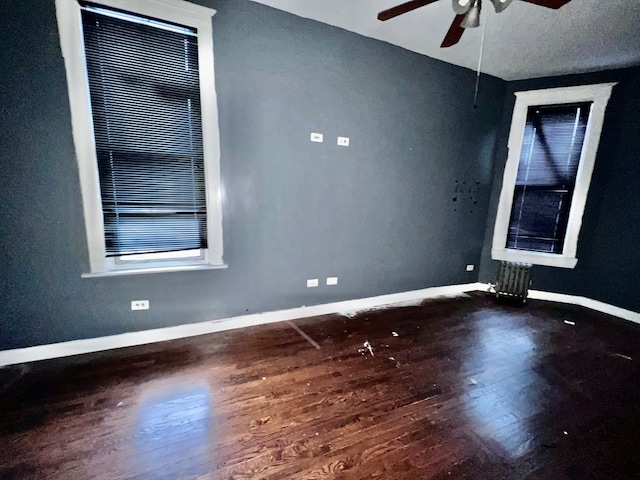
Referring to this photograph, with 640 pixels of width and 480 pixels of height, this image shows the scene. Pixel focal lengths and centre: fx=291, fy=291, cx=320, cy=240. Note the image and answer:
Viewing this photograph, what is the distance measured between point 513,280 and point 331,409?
326 cm

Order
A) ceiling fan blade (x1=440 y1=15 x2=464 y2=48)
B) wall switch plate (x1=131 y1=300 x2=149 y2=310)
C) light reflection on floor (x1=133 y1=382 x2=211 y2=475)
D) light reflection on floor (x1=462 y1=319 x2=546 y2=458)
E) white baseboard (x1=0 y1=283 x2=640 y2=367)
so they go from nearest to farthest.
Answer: light reflection on floor (x1=133 y1=382 x2=211 y2=475) → light reflection on floor (x1=462 y1=319 x2=546 y2=458) → ceiling fan blade (x1=440 y1=15 x2=464 y2=48) → white baseboard (x1=0 y1=283 x2=640 y2=367) → wall switch plate (x1=131 y1=300 x2=149 y2=310)

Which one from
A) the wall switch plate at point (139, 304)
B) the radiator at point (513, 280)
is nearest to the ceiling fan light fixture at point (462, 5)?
the wall switch plate at point (139, 304)

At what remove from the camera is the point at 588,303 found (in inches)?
147

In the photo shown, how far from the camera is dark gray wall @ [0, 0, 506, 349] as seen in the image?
2088 mm

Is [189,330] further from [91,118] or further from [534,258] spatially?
[534,258]

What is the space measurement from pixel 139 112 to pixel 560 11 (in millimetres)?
3434

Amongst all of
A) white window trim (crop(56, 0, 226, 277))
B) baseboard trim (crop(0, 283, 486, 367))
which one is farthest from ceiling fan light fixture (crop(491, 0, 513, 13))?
baseboard trim (crop(0, 283, 486, 367))

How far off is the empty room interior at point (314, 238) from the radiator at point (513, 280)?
0.09ft

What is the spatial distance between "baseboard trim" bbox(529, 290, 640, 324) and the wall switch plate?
4.69 m

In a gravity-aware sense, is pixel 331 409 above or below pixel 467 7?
below

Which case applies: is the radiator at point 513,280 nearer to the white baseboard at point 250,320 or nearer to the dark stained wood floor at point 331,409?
the white baseboard at point 250,320

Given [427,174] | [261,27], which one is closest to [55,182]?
[261,27]

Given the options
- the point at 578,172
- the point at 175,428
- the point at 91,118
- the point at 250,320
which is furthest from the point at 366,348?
the point at 578,172

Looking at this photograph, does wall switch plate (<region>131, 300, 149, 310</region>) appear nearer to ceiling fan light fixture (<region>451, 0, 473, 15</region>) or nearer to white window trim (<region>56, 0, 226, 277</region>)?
white window trim (<region>56, 0, 226, 277</region>)
